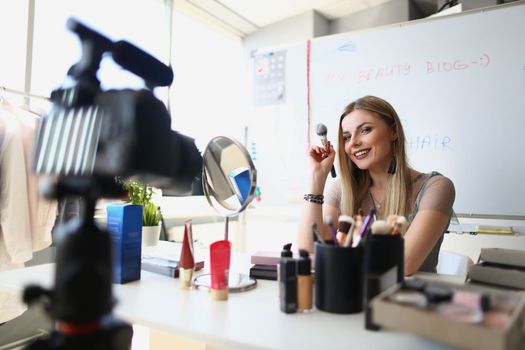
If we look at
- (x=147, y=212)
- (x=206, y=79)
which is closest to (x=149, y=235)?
(x=147, y=212)

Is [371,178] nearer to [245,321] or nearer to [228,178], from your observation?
[228,178]

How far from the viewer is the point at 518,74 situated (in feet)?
4.64

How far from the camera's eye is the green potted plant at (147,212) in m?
1.23

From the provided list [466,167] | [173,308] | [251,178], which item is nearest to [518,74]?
[466,167]

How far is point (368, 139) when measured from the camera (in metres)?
1.14

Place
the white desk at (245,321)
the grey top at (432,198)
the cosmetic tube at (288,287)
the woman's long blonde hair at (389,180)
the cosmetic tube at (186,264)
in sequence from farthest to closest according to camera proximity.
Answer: the woman's long blonde hair at (389,180), the grey top at (432,198), the cosmetic tube at (186,264), the cosmetic tube at (288,287), the white desk at (245,321)

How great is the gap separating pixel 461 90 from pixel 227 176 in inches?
48.3

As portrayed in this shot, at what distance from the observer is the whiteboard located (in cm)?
142

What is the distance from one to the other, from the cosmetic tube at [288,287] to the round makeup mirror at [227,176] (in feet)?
0.75

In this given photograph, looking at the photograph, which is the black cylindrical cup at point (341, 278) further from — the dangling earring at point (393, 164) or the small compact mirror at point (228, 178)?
the dangling earring at point (393, 164)

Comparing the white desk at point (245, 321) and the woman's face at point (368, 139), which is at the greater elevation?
the woman's face at point (368, 139)

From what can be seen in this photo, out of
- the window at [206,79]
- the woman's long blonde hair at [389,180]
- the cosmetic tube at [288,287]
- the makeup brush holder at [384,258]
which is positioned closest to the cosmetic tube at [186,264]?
the cosmetic tube at [288,287]

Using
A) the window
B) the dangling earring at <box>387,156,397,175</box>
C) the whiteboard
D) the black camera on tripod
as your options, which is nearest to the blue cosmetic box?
the black camera on tripod

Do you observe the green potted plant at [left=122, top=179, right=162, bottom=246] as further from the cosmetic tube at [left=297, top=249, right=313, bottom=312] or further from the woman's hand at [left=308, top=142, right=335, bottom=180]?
the cosmetic tube at [left=297, top=249, right=313, bottom=312]
